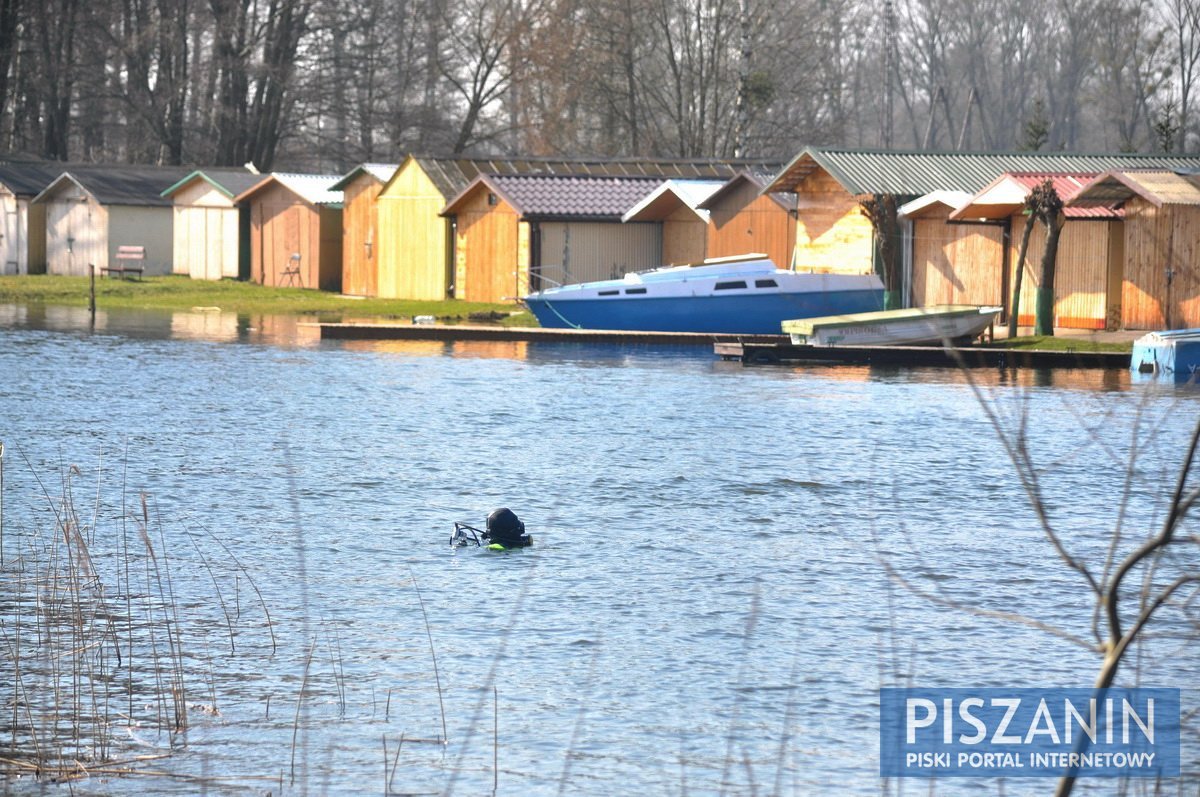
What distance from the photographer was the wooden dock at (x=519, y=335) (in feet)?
132

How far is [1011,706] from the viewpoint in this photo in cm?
1112

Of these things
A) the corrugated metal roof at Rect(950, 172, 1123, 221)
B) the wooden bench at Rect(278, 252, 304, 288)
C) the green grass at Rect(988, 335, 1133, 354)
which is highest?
the corrugated metal roof at Rect(950, 172, 1123, 221)

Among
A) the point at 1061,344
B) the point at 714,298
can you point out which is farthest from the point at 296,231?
the point at 1061,344

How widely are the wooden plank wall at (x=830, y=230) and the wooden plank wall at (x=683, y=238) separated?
469 centimetres

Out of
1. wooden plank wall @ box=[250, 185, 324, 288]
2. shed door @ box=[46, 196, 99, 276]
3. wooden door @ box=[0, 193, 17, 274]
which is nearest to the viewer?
wooden plank wall @ box=[250, 185, 324, 288]

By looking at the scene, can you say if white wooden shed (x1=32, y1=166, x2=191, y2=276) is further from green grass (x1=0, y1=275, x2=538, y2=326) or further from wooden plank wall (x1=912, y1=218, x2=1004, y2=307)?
wooden plank wall (x1=912, y1=218, x2=1004, y2=307)

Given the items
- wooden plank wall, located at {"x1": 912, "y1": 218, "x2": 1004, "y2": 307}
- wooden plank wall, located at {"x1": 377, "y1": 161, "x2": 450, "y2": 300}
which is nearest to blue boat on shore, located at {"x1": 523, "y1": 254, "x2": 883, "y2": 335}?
wooden plank wall, located at {"x1": 912, "y1": 218, "x2": 1004, "y2": 307}

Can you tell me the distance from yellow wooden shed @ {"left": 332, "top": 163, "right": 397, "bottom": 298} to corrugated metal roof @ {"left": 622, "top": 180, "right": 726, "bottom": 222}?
919 cm

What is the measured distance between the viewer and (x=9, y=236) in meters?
66.8

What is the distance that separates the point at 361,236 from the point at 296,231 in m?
4.30

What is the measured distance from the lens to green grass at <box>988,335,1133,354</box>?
116 feet

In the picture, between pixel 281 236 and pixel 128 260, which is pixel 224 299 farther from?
pixel 128 260

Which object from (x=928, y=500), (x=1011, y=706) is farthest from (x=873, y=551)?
(x=1011, y=706)

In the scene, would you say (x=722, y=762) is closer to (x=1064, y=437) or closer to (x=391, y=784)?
(x=391, y=784)
